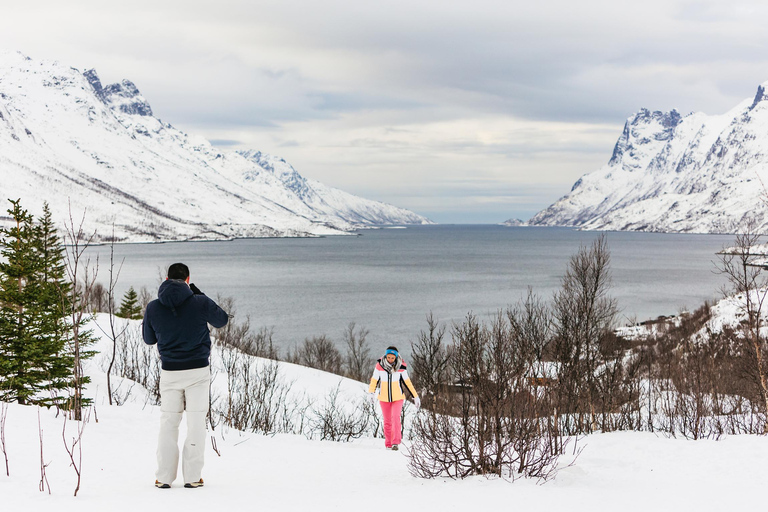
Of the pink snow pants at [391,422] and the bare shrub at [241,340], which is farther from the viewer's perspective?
the bare shrub at [241,340]

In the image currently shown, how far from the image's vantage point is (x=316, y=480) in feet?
22.7

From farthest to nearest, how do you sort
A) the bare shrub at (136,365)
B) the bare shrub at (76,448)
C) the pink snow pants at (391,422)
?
the bare shrub at (136,365) < the pink snow pants at (391,422) < the bare shrub at (76,448)

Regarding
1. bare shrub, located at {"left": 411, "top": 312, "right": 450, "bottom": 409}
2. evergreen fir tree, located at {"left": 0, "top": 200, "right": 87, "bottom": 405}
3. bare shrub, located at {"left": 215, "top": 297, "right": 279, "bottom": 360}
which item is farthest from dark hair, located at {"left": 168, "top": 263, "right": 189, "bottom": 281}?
bare shrub, located at {"left": 215, "top": 297, "right": 279, "bottom": 360}

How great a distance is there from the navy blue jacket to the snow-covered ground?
135cm

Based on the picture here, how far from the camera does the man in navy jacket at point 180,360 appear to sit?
6.02 metres

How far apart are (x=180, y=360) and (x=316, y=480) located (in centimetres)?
228

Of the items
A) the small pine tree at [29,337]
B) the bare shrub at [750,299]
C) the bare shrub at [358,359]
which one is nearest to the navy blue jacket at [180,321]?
the bare shrub at [750,299]

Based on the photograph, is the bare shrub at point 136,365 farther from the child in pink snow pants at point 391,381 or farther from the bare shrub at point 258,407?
the child in pink snow pants at point 391,381

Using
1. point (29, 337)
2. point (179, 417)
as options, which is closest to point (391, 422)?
point (179, 417)

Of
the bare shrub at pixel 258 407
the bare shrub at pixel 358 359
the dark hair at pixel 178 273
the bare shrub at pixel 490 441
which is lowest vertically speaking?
the bare shrub at pixel 358 359

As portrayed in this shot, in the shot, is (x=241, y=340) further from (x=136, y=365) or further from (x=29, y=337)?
(x=29, y=337)

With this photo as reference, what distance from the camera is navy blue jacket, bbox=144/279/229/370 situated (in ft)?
19.6

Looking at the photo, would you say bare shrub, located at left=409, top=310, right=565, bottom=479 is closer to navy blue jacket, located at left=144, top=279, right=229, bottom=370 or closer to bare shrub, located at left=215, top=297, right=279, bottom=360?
navy blue jacket, located at left=144, top=279, right=229, bottom=370

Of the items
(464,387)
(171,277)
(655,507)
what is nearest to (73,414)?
(171,277)
